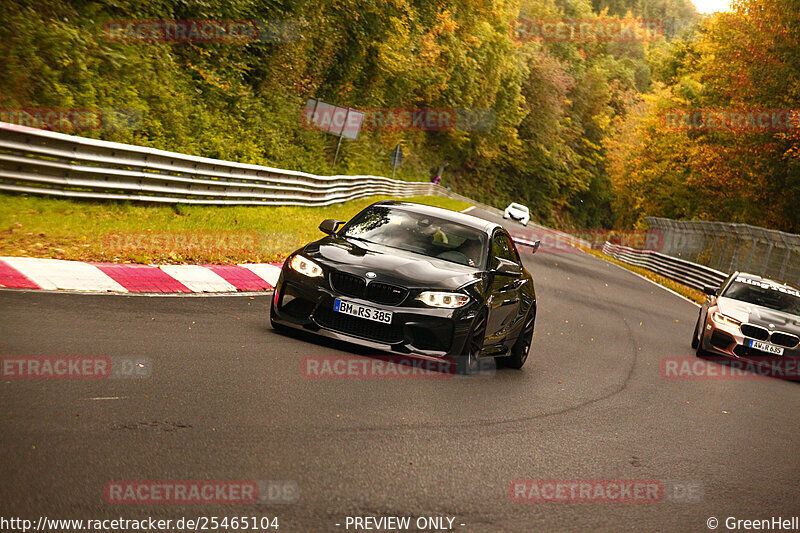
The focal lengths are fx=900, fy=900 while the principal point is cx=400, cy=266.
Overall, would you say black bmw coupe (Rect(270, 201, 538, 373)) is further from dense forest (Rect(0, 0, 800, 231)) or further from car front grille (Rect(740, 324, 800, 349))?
A: dense forest (Rect(0, 0, 800, 231))

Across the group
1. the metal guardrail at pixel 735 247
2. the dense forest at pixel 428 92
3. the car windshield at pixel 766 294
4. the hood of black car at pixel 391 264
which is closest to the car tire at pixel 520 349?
the hood of black car at pixel 391 264

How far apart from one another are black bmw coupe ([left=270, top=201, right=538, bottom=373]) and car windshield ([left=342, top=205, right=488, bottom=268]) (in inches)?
0.4

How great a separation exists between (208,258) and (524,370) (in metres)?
5.43

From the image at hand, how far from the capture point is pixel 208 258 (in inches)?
520

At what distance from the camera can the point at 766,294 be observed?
14.8 meters

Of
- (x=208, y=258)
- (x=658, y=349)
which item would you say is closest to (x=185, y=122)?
(x=208, y=258)

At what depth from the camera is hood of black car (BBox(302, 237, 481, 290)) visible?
830cm

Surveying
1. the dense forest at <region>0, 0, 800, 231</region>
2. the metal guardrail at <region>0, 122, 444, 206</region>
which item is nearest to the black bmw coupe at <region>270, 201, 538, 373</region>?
the metal guardrail at <region>0, 122, 444, 206</region>

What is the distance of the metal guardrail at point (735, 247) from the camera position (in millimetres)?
26469

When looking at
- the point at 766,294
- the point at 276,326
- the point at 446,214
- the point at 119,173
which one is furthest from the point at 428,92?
the point at 276,326

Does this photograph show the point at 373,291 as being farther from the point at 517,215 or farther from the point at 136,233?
the point at 517,215

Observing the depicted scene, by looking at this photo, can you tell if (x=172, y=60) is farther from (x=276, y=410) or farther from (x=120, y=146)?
(x=276, y=410)

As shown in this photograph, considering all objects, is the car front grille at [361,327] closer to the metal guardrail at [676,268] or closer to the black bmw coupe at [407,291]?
the black bmw coupe at [407,291]

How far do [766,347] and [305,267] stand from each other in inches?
323
